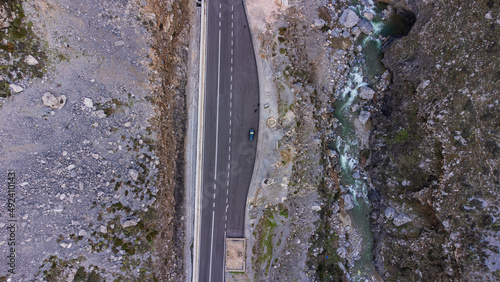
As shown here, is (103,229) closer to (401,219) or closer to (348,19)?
(401,219)

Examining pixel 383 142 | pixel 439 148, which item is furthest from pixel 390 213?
pixel 439 148

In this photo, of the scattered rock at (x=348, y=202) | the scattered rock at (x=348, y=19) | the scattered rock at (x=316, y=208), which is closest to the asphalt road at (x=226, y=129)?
the scattered rock at (x=316, y=208)

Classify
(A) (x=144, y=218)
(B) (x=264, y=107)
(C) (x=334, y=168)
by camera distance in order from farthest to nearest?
(C) (x=334, y=168) < (B) (x=264, y=107) < (A) (x=144, y=218)

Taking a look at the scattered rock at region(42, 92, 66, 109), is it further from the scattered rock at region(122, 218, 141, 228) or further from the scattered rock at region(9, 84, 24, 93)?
the scattered rock at region(122, 218, 141, 228)

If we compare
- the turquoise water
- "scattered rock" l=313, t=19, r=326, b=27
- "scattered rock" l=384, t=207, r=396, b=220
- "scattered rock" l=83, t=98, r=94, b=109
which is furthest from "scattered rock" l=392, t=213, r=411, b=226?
"scattered rock" l=83, t=98, r=94, b=109

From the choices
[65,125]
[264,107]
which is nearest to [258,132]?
[264,107]

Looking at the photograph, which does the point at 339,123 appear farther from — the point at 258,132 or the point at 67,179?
the point at 67,179
